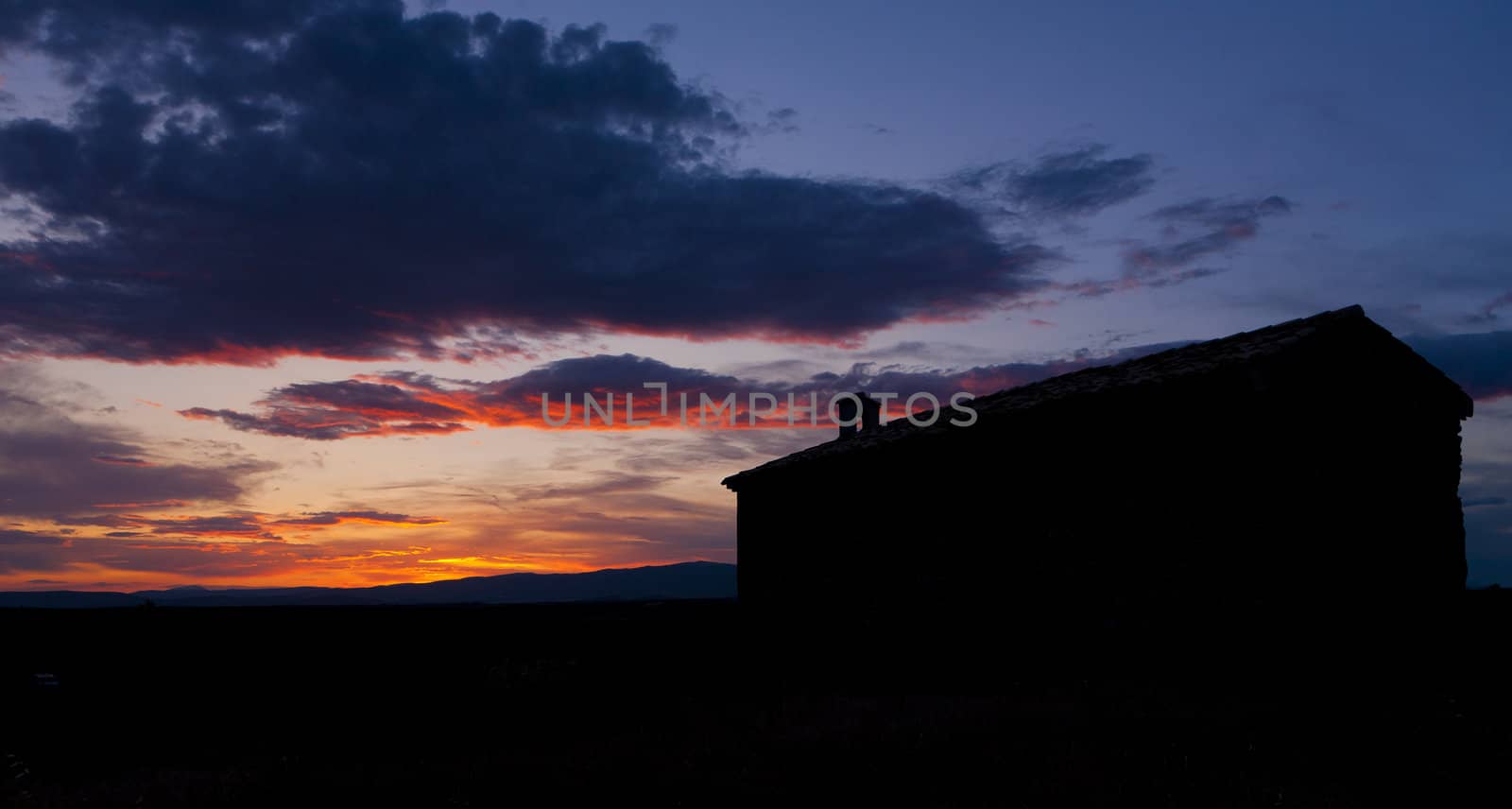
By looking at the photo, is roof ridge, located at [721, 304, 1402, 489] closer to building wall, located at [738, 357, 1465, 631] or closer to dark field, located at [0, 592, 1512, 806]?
building wall, located at [738, 357, 1465, 631]

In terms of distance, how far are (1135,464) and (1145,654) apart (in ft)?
9.79

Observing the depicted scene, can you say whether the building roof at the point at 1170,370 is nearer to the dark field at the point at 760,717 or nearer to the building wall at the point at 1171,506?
the building wall at the point at 1171,506

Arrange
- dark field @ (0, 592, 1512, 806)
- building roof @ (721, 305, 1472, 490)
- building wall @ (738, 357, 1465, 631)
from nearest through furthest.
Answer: dark field @ (0, 592, 1512, 806), building wall @ (738, 357, 1465, 631), building roof @ (721, 305, 1472, 490)

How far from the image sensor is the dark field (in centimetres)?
986

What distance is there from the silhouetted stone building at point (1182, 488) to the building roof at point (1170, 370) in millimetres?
67

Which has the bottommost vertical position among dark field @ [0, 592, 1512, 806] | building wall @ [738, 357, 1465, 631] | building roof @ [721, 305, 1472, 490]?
dark field @ [0, 592, 1512, 806]

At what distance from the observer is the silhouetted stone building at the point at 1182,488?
14812mm

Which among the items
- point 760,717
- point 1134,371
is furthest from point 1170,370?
point 760,717

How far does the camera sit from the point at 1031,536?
1700cm

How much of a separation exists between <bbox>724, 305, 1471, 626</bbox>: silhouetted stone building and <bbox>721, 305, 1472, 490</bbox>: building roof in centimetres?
7

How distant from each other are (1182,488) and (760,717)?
740cm

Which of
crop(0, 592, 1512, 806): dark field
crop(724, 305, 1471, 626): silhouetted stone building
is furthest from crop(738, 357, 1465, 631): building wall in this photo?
crop(0, 592, 1512, 806): dark field

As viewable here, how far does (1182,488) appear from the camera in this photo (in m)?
15.2

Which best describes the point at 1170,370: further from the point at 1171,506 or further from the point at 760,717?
the point at 760,717
